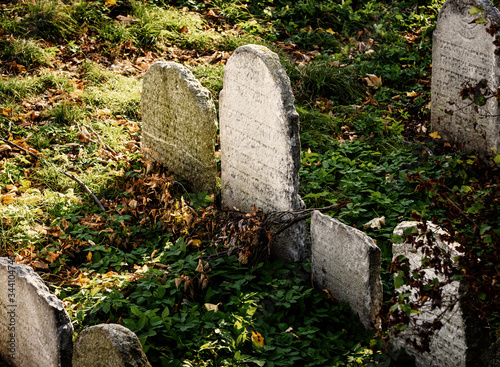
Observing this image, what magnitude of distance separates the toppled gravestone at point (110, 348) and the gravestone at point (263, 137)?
195 centimetres

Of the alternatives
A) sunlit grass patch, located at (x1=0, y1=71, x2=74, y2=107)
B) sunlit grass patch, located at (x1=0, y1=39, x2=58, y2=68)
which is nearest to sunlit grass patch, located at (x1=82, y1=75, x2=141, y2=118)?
sunlit grass patch, located at (x1=0, y1=71, x2=74, y2=107)

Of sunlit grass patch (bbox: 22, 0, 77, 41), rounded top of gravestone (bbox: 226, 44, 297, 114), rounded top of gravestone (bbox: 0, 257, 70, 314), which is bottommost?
rounded top of gravestone (bbox: 0, 257, 70, 314)

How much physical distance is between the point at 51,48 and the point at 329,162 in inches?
179

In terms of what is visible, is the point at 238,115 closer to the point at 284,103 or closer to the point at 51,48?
the point at 284,103

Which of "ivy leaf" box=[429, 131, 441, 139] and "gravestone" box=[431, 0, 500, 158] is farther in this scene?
"ivy leaf" box=[429, 131, 441, 139]

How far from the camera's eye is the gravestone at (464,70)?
552 centimetres

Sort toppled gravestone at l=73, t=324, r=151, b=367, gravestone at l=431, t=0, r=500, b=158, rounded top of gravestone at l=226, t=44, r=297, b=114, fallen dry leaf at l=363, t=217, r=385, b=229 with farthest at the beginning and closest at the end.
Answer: gravestone at l=431, t=0, r=500, b=158 → fallen dry leaf at l=363, t=217, r=385, b=229 → rounded top of gravestone at l=226, t=44, r=297, b=114 → toppled gravestone at l=73, t=324, r=151, b=367

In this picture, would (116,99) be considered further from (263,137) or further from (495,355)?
(495,355)

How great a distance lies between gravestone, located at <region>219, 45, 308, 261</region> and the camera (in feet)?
14.8

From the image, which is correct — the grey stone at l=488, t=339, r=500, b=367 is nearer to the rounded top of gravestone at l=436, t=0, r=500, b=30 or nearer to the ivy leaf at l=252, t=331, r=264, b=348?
the ivy leaf at l=252, t=331, r=264, b=348

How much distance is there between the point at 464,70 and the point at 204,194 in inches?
112

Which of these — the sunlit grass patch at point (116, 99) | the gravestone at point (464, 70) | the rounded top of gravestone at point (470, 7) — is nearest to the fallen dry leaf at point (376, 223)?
the gravestone at point (464, 70)

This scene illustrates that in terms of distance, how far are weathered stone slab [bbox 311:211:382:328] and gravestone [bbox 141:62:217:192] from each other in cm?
158

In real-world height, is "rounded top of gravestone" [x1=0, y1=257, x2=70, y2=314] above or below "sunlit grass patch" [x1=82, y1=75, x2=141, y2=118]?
above
